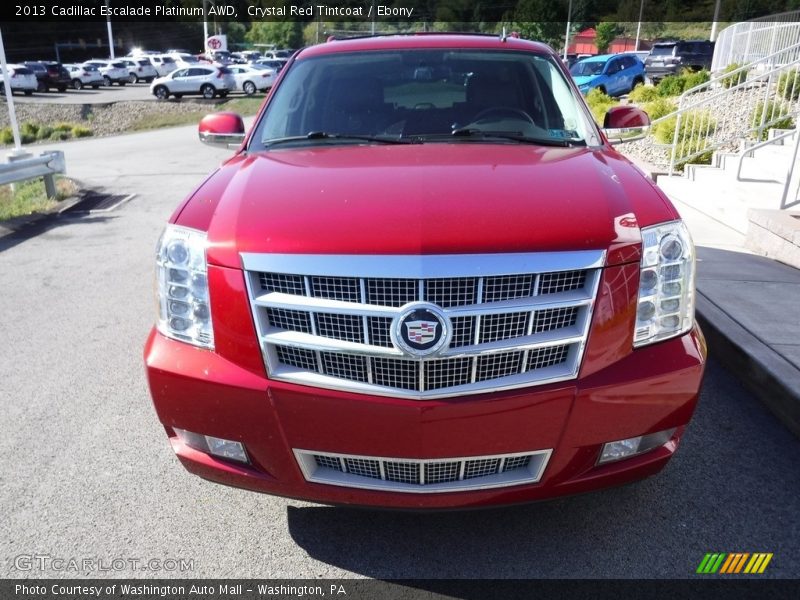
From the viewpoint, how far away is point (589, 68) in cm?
2609

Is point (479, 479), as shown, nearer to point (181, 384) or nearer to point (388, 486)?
point (388, 486)

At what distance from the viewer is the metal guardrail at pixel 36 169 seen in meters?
9.17

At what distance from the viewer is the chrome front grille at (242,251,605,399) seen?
7.28ft

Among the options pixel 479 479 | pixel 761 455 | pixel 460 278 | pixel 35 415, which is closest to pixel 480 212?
pixel 460 278

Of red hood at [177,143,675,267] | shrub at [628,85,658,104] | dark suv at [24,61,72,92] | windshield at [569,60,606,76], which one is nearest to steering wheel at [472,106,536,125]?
red hood at [177,143,675,267]

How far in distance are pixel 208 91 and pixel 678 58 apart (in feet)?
77.5

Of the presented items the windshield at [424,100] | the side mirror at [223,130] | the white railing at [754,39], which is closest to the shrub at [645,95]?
the white railing at [754,39]

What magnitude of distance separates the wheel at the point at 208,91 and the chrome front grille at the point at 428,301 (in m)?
37.6

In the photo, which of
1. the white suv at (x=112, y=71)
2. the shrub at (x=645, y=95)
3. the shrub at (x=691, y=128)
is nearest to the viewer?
the shrub at (x=691, y=128)

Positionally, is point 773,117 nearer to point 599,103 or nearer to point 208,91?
point 599,103

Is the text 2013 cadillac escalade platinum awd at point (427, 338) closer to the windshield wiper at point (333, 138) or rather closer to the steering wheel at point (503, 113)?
the windshield wiper at point (333, 138)

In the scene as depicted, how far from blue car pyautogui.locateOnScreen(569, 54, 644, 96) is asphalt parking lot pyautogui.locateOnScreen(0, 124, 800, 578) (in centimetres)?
2272

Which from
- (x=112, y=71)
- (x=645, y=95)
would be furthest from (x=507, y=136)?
(x=112, y=71)

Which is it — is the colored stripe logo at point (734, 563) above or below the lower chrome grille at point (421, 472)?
below
